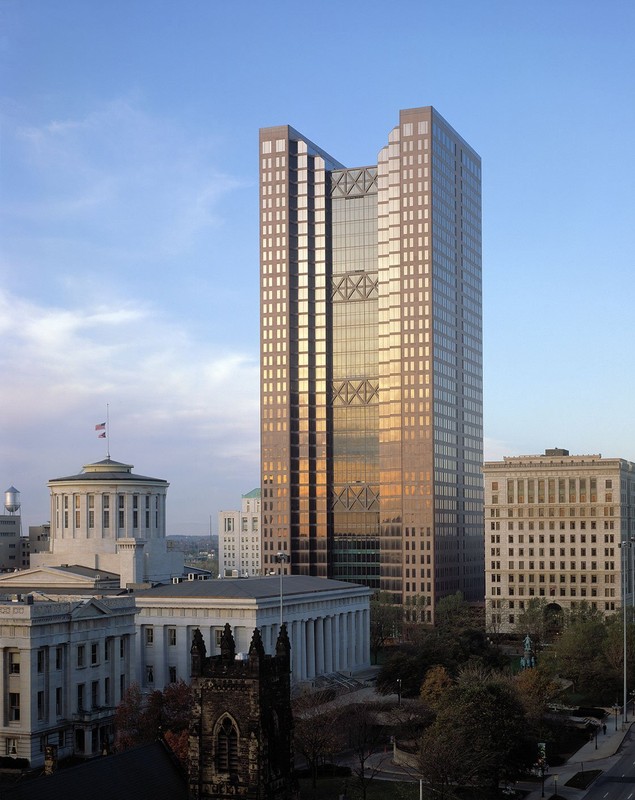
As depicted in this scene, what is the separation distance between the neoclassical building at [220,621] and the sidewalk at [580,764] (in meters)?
45.4

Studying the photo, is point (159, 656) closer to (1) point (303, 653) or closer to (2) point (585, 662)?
(1) point (303, 653)

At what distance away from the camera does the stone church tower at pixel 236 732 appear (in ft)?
220

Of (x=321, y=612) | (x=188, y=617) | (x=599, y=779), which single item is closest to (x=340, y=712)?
(x=599, y=779)

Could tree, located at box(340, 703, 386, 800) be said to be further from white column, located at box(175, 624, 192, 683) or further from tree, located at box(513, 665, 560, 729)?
white column, located at box(175, 624, 192, 683)

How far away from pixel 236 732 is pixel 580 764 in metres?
63.9

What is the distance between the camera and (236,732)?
6769 cm

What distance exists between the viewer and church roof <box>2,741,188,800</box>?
2466 inches

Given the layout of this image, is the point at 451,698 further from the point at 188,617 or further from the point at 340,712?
the point at 188,617

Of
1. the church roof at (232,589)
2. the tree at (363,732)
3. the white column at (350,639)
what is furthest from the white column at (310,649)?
the tree at (363,732)

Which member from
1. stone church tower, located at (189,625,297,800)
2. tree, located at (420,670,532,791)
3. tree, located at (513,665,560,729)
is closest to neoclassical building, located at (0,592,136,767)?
tree, located at (420,670,532,791)

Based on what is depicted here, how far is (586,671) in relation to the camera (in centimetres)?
15600

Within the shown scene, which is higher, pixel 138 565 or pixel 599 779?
pixel 138 565

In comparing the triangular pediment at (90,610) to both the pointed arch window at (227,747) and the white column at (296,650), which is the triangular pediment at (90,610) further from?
the pointed arch window at (227,747)

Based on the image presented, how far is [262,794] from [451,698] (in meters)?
44.0
